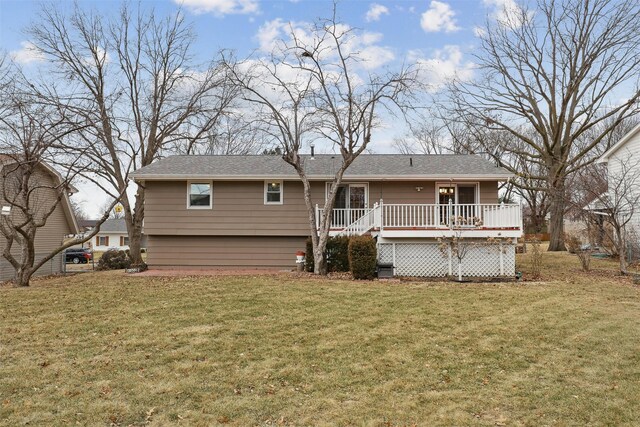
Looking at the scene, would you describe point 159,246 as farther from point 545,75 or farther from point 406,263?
point 545,75

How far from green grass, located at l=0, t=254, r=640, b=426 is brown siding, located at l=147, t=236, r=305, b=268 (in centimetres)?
612

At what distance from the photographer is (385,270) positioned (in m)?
12.7

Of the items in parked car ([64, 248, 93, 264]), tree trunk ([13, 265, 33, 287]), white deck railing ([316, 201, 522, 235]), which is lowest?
parked car ([64, 248, 93, 264])

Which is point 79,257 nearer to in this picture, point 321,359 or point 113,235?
point 113,235

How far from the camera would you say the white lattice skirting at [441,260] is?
12.8 meters

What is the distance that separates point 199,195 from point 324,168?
4889 millimetres

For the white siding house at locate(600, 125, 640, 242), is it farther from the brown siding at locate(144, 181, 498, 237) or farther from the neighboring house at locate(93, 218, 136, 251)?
the neighboring house at locate(93, 218, 136, 251)

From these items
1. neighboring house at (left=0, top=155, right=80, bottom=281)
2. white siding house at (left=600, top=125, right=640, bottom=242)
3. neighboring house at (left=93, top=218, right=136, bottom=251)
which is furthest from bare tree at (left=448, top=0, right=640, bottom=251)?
neighboring house at (left=93, top=218, right=136, bottom=251)

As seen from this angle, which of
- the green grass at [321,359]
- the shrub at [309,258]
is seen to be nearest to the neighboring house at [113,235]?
the shrub at [309,258]

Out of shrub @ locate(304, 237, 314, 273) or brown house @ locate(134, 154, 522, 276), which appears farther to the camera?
brown house @ locate(134, 154, 522, 276)

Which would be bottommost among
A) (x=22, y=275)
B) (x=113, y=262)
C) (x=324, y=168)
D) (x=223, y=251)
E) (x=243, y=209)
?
(x=113, y=262)

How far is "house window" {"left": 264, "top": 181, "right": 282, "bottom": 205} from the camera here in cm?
→ 1583

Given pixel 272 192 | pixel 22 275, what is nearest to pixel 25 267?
pixel 22 275

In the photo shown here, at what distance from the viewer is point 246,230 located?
15680 millimetres
